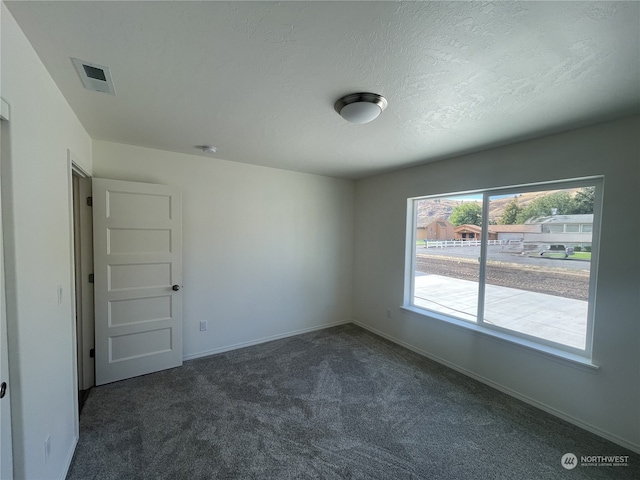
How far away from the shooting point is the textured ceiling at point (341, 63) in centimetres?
108

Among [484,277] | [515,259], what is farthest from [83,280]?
[515,259]

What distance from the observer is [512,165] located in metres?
2.58

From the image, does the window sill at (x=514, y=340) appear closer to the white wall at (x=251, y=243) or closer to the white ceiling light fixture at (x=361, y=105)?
the white wall at (x=251, y=243)

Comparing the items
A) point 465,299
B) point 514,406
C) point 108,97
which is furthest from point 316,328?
point 108,97

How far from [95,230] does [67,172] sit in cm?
98

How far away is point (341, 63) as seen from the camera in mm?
1396

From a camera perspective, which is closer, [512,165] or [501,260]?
[512,165]

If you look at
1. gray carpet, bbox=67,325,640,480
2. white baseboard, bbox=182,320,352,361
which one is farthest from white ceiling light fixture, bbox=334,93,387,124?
white baseboard, bbox=182,320,352,361

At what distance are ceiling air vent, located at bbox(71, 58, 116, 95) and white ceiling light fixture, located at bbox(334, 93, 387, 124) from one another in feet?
4.58

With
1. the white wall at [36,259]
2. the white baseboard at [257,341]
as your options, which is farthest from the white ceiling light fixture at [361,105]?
the white baseboard at [257,341]

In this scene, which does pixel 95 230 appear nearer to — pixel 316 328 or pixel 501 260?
pixel 316 328

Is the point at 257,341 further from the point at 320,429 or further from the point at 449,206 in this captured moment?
the point at 449,206

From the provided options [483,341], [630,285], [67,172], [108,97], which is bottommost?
[483,341]

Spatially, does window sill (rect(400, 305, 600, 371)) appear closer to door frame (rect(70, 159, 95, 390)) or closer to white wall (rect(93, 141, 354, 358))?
white wall (rect(93, 141, 354, 358))
